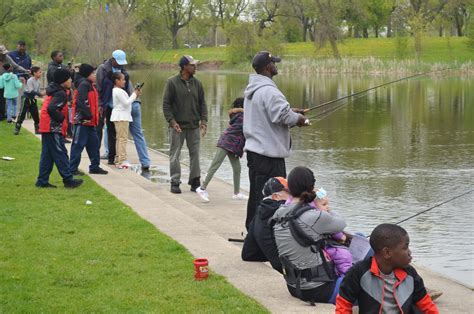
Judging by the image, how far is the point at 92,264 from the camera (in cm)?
770

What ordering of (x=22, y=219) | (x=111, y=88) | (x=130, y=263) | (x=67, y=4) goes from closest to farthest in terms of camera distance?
(x=130, y=263)
(x=22, y=219)
(x=111, y=88)
(x=67, y=4)

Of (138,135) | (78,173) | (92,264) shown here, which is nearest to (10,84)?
(138,135)

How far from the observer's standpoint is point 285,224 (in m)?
6.90

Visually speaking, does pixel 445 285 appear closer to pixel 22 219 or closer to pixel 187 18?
pixel 22 219

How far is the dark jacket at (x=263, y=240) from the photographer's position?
7.59 metres

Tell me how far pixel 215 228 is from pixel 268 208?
241cm

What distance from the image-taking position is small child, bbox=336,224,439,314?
17.1ft

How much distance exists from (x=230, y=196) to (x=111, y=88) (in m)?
3.24

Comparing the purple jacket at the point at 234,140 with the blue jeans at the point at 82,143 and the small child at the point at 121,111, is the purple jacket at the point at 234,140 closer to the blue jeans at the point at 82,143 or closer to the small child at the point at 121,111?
the blue jeans at the point at 82,143

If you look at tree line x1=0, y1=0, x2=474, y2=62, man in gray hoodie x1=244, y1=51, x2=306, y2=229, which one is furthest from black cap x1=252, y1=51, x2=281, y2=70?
tree line x1=0, y1=0, x2=474, y2=62

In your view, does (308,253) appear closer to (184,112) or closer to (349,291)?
(349,291)

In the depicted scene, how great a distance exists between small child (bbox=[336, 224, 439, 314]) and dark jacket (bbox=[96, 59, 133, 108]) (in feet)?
32.4

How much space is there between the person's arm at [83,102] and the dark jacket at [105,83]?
1.90 m

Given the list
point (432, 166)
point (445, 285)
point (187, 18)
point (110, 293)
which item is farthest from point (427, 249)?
point (187, 18)
